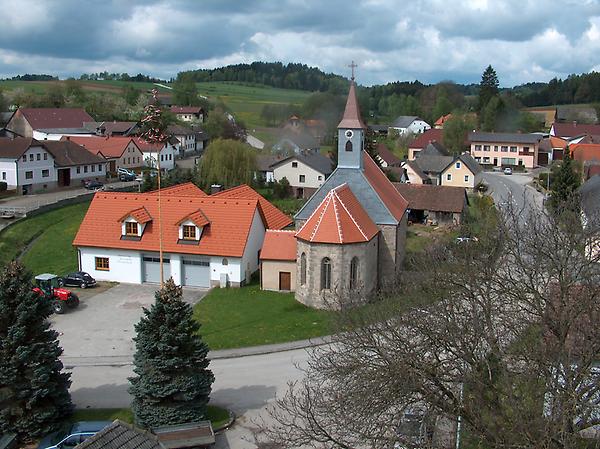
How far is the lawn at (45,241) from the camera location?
4156 cm

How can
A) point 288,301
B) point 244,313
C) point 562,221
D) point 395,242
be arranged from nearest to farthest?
point 562,221 < point 244,313 < point 288,301 < point 395,242

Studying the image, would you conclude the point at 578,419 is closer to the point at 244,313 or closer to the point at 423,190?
the point at 244,313

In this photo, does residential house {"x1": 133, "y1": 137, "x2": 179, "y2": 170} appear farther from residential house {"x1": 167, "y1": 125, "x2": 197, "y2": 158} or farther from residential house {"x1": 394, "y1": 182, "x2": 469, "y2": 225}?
residential house {"x1": 394, "y1": 182, "x2": 469, "y2": 225}

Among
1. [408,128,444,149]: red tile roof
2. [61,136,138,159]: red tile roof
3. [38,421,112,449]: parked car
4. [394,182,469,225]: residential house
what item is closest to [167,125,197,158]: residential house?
[61,136,138,159]: red tile roof

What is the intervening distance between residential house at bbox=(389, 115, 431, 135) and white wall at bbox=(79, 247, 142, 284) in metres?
88.1

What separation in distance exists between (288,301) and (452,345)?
2039 centimetres

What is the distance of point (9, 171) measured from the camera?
58.2 m

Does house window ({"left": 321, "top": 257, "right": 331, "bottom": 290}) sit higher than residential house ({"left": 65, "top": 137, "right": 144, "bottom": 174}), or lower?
lower

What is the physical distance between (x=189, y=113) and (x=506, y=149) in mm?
53614

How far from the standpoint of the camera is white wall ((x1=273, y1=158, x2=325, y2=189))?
67.4m

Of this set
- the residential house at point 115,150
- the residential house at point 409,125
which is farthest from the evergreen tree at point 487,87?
the residential house at point 115,150

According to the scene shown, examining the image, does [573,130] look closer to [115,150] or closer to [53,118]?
[115,150]

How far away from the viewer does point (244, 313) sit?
32.7m

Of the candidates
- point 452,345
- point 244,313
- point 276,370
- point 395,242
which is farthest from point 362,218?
point 452,345
